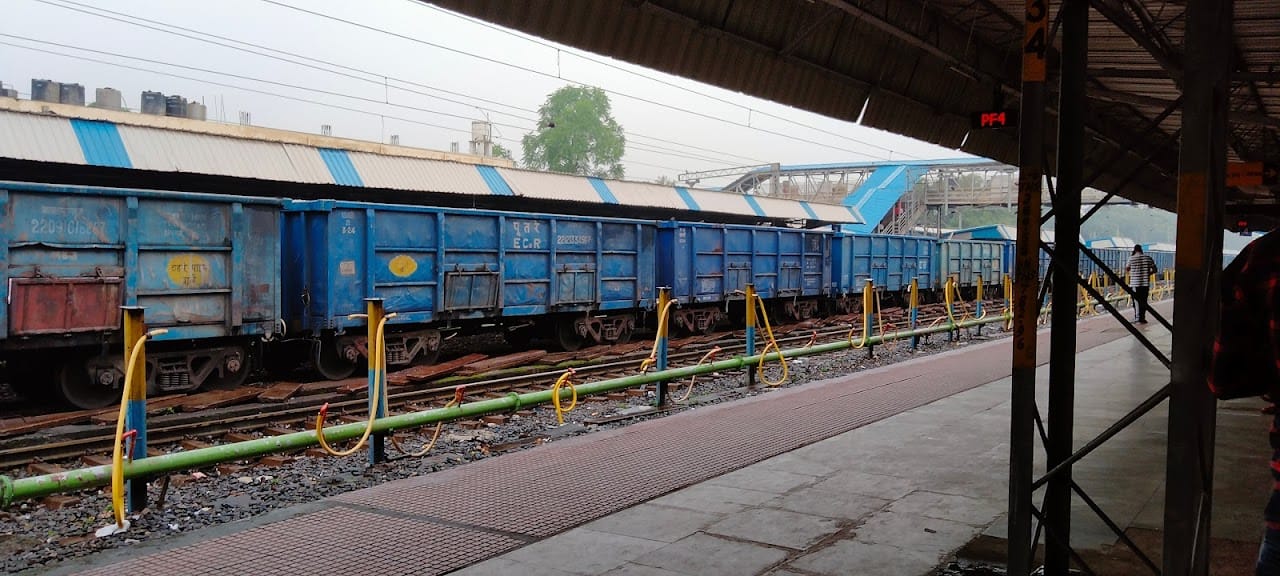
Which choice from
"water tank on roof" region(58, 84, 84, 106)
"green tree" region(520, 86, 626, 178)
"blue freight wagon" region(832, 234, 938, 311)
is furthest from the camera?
"green tree" region(520, 86, 626, 178)

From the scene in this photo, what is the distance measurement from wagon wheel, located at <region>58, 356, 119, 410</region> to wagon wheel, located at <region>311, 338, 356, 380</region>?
8.63 feet

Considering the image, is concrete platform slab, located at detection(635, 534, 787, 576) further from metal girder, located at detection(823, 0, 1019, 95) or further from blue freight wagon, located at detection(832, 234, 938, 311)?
blue freight wagon, located at detection(832, 234, 938, 311)

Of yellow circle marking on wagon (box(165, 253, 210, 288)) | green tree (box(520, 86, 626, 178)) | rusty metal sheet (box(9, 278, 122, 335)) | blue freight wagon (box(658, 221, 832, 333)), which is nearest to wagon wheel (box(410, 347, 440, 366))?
yellow circle marking on wagon (box(165, 253, 210, 288))

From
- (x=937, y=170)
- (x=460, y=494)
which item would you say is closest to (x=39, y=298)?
(x=460, y=494)

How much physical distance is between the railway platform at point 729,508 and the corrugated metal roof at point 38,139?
13317 millimetres

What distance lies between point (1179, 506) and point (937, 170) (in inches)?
2026

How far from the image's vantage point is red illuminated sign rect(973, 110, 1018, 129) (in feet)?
31.9

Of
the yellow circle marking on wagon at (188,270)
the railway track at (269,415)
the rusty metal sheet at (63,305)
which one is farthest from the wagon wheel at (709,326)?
the rusty metal sheet at (63,305)

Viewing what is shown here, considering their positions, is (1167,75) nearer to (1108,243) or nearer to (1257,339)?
(1257,339)

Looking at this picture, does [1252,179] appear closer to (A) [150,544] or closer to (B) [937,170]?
(A) [150,544]

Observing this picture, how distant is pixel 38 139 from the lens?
1599cm

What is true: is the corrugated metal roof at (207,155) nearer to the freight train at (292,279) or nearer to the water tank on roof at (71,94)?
the freight train at (292,279)

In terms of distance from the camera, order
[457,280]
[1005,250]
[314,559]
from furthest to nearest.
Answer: [1005,250] → [457,280] → [314,559]

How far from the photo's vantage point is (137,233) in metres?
10.3
